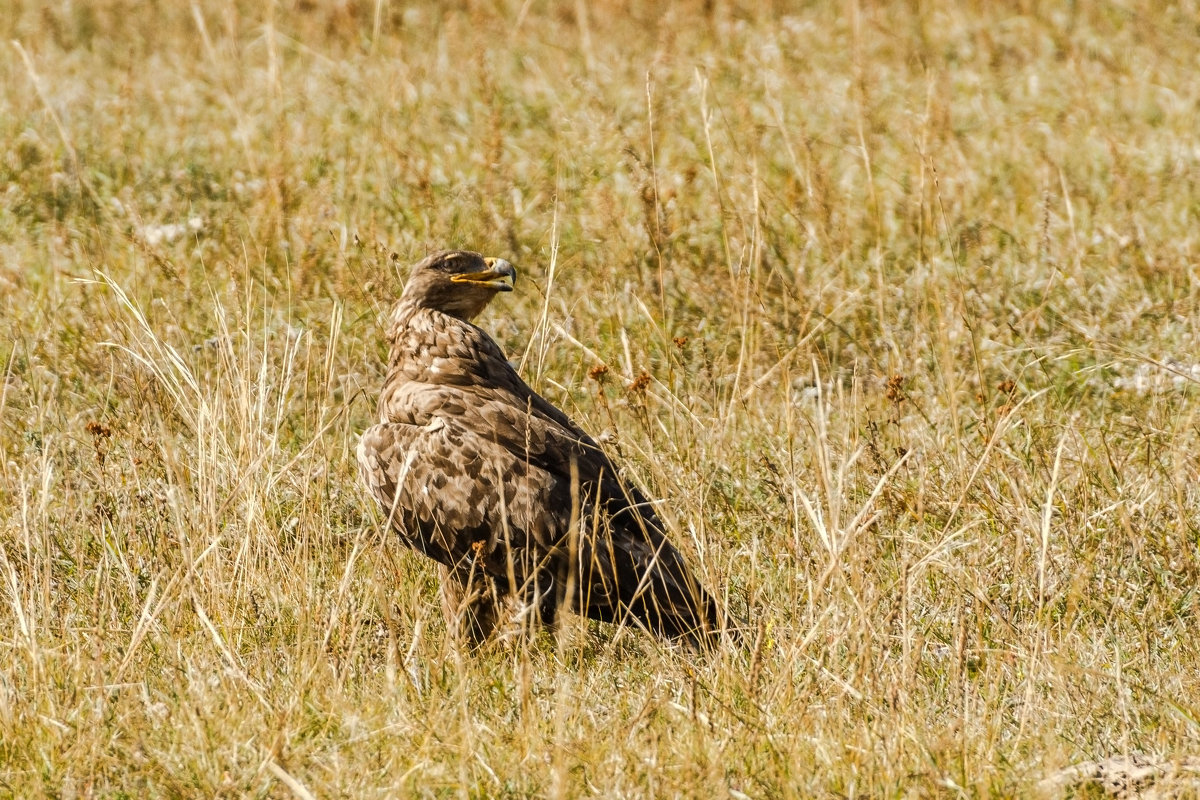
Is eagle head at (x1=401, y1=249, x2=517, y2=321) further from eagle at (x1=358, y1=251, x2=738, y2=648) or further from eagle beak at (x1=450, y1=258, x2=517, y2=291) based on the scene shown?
eagle at (x1=358, y1=251, x2=738, y2=648)

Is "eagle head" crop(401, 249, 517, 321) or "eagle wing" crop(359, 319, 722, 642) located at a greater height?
"eagle head" crop(401, 249, 517, 321)

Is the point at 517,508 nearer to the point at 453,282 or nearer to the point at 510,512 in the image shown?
the point at 510,512

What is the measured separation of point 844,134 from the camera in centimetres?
859

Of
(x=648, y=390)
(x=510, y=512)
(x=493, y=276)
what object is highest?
(x=493, y=276)

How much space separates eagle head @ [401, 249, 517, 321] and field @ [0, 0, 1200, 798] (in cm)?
23

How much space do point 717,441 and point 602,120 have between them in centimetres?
289

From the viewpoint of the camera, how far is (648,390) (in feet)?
20.1

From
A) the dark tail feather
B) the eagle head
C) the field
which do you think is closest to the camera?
the field

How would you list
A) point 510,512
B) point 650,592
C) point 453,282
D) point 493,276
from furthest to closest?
point 493,276 < point 453,282 < point 510,512 < point 650,592

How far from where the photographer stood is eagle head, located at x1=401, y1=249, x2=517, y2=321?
5.27 metres

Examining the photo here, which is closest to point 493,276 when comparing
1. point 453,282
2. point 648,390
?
point 453,282

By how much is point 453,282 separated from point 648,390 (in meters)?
1.16

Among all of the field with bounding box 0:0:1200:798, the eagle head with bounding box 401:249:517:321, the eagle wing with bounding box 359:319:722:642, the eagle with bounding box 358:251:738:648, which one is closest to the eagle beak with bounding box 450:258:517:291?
the eagle head with bounding box 401:249:517:321

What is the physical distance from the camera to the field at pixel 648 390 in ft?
12.1
